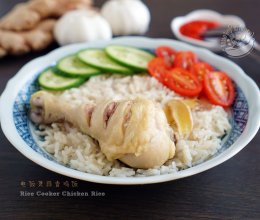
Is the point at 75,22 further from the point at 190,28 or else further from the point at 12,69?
the point at 190,28

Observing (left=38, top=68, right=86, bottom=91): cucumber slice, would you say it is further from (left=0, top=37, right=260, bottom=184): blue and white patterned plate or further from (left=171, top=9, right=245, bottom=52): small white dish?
(left=171, top=9, right=245, bottom=52): small white dish

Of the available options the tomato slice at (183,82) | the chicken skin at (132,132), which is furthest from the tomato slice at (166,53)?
the chicken skin at (132,132)

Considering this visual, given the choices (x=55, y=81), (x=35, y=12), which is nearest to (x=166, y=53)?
(x=55, y=81)

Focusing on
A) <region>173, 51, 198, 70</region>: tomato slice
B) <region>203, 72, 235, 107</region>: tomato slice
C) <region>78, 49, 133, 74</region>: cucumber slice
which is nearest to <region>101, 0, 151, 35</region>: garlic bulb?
<region>78, 49, 133, 74</region>: cucumber slice

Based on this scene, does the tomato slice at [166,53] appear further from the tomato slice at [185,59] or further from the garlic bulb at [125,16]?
the garlic bulb at [125,16]

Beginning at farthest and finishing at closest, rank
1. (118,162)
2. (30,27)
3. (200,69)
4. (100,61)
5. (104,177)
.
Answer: (30,27) → (100,61) → (200,69) → (118,162) → (104,177)

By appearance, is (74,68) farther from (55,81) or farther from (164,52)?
(164,52)
